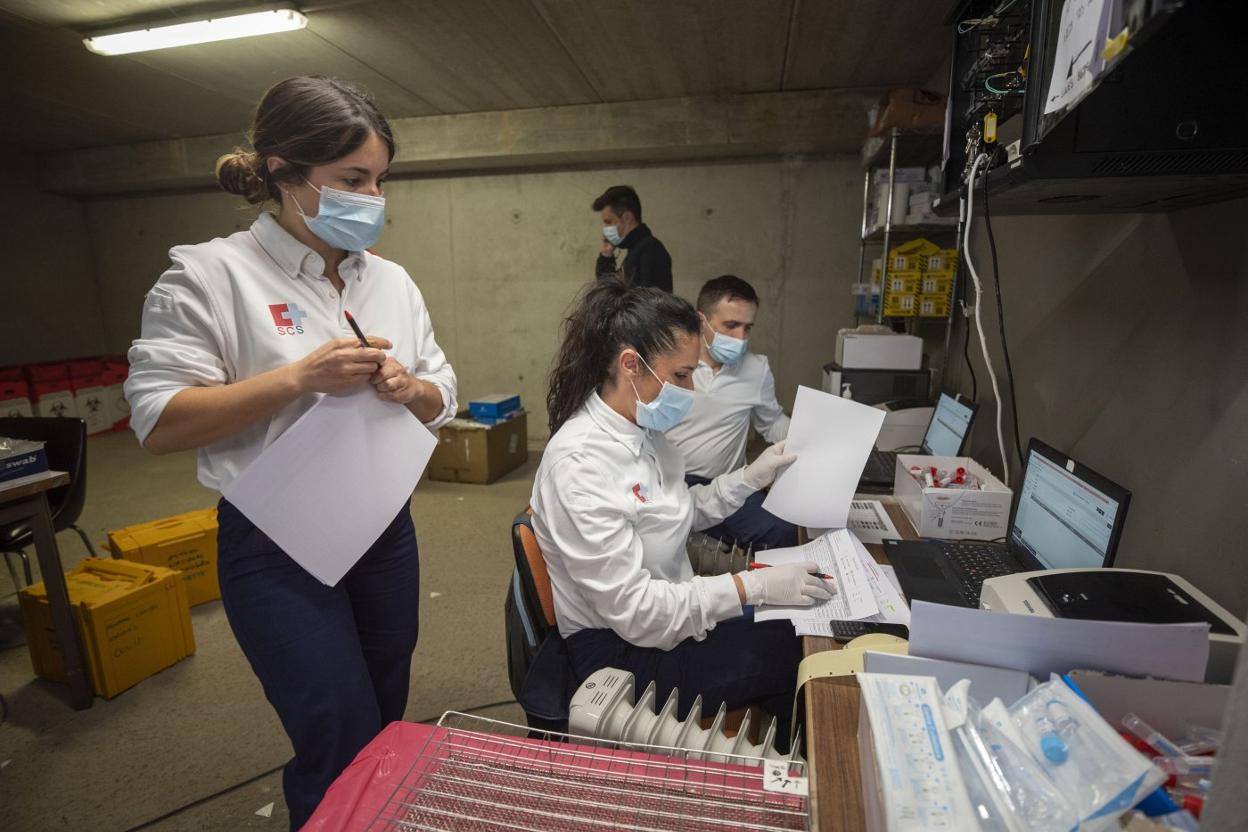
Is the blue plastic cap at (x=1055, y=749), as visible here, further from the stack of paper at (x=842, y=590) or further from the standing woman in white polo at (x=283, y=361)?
the standing woman in white polo at (x=283, y=361)

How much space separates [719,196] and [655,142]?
0.65 metres

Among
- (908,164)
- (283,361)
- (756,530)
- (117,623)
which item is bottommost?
(117,623)

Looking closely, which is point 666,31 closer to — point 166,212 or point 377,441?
point 377,441

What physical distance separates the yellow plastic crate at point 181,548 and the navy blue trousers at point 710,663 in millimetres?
2163

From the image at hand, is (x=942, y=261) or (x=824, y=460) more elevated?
(x=942, y=261)

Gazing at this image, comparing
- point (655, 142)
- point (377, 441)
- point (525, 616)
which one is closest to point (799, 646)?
point (525, 616)

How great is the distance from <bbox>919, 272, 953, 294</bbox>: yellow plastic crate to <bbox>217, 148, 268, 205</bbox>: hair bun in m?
2.64

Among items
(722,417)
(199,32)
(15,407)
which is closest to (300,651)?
(722,417)

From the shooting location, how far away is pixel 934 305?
271cm

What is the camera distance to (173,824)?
4.98ft

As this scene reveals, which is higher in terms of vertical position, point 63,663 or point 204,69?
point 204,69

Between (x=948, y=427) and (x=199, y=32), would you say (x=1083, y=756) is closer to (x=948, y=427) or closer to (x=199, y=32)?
(x=948, y=427)

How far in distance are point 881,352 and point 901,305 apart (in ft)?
1.42

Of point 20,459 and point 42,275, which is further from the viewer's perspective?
point 42,275
